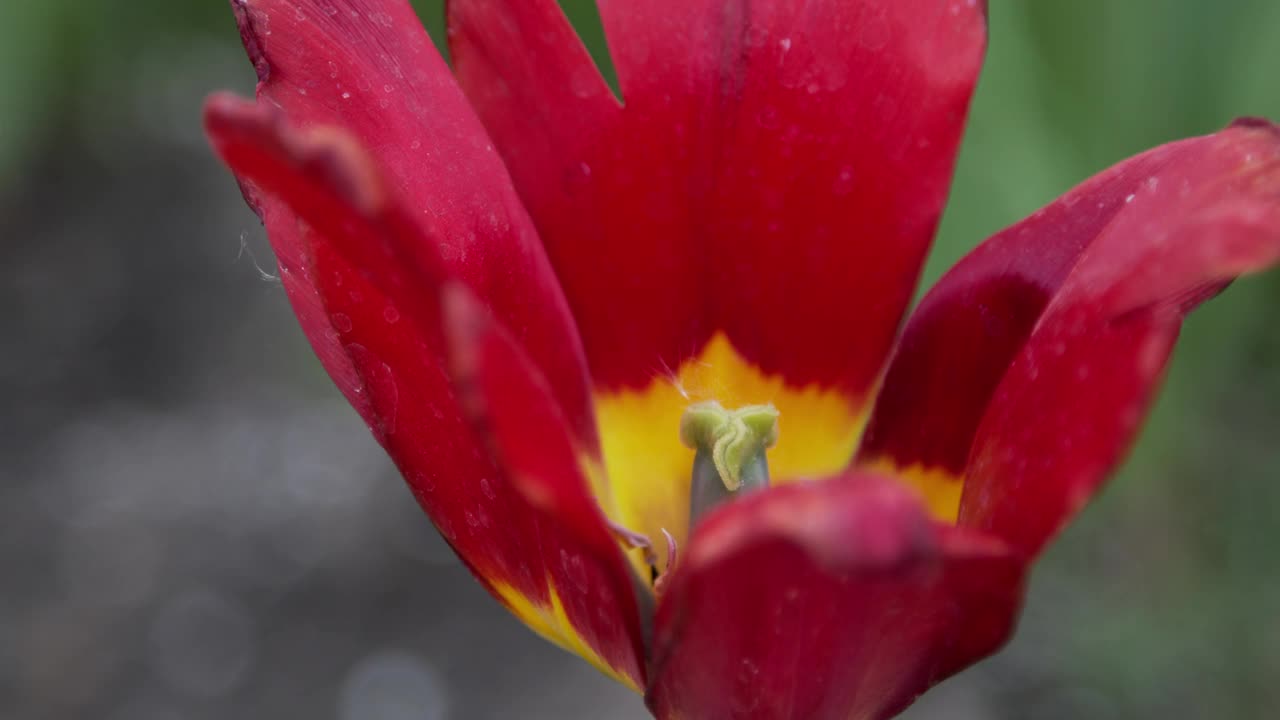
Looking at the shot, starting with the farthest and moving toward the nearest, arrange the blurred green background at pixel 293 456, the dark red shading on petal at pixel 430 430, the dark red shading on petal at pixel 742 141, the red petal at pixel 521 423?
the blurred green background at pixel 293 456, the dark red shading on petal at pixel 742 141, the dark red shading on petal at pixel 430 430, the red petal at pixel 521 423

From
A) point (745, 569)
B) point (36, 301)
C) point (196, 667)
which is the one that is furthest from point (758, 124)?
point (36, 301)

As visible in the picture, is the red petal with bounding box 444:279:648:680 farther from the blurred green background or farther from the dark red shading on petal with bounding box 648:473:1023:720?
the blurred green background

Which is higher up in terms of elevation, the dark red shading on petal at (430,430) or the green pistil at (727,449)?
the dark red shading on petal at (430,430)

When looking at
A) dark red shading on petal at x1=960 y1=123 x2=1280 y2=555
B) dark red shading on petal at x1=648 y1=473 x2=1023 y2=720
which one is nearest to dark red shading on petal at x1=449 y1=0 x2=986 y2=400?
dark red shading on petal at x1=960 y1=123 x2=1280 y2=555

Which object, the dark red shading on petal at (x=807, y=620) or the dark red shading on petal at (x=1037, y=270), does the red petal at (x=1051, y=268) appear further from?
the dark red shading on petal at (x=807, y=620)

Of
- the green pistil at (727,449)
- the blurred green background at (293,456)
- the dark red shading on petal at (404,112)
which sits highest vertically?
the dark red shading on petal at (404,112)

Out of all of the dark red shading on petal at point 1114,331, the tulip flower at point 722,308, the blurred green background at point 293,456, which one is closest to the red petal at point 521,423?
the tulip flower at point 722,308

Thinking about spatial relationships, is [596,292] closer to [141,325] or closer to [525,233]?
[525,233]
